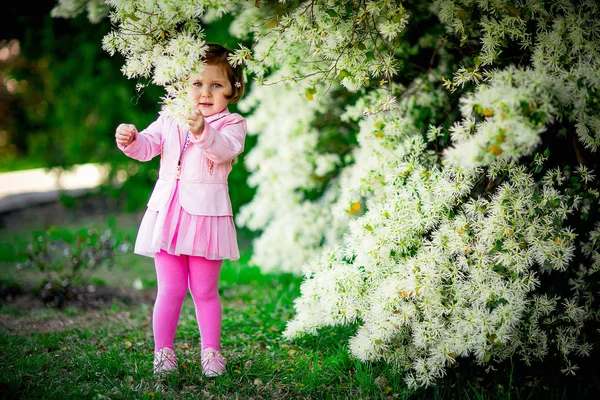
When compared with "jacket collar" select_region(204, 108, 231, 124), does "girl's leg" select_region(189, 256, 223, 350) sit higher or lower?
lower

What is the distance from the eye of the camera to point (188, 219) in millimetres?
2512

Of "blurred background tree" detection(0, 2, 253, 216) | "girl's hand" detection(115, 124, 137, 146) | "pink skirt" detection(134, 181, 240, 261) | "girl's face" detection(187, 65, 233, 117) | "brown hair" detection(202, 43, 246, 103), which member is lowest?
"pink skirt" detection(134, 181, 240, 261)

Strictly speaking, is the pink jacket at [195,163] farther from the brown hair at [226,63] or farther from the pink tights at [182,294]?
the pink tights at [182,294]

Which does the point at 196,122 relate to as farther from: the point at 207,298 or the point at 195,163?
the point at 207,298

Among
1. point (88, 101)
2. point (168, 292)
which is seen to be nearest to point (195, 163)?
point (168, 292)

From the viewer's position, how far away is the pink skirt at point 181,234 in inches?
97.7

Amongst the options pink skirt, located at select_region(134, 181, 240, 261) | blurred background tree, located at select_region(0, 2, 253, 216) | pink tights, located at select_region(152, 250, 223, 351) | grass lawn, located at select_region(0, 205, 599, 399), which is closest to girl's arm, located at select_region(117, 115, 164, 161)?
pink skirt, located at select_region(134, 181, 240, 261)

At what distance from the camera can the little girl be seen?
2.49 metres

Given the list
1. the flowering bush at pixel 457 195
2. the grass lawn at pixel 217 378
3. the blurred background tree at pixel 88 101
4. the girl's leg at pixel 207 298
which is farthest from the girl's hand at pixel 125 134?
the blurred background tree at pixel 88 101

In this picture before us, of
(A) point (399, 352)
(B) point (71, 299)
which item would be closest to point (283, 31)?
(A) point (399, 352)

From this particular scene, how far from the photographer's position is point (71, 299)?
13.6 ft

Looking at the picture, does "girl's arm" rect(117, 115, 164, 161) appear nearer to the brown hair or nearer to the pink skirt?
the pink skirt

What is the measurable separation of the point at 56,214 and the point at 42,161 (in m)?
0.84

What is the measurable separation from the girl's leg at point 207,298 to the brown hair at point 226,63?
85cm
